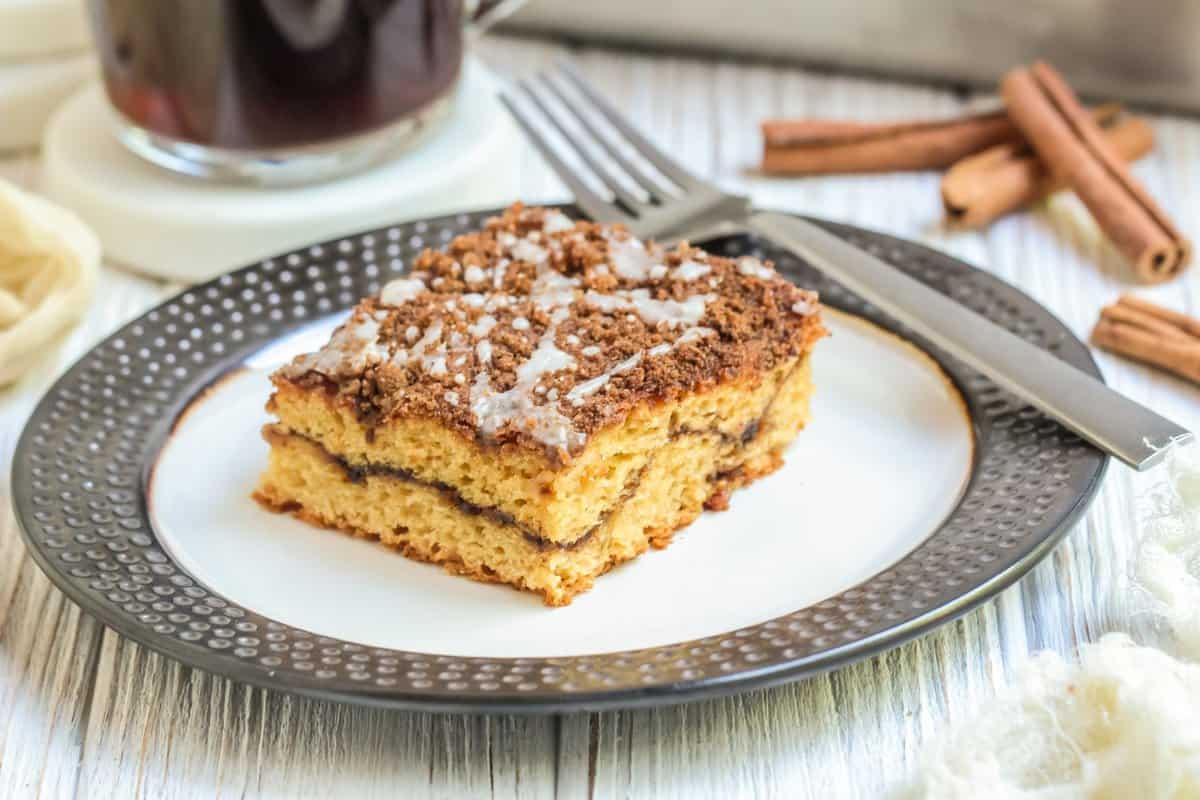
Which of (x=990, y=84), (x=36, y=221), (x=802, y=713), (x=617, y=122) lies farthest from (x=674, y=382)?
(x=990, y=84)

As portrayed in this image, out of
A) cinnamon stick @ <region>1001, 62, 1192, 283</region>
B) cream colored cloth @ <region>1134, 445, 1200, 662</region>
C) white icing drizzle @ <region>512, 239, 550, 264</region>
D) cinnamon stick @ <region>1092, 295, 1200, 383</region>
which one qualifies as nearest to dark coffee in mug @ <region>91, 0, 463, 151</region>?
white icing drizzle @ <region>512, 239, 550, 264</region>

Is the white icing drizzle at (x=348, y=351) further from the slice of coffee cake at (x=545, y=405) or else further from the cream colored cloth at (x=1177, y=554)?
the cream colored cloth at (x=1177, y=554)

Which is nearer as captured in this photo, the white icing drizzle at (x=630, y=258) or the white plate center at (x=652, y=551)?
the white plate center at (x=652, y=551)

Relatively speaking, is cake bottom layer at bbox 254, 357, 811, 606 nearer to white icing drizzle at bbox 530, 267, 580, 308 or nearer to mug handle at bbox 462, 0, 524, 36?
white icing drizzle at bbox 530, 267, 580, 308

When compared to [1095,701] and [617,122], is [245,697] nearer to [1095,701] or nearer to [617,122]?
[1095,701]

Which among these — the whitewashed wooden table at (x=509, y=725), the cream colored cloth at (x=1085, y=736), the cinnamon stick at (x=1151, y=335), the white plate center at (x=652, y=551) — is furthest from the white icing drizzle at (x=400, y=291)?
the cinnamon stick at (x=1151, y=335)

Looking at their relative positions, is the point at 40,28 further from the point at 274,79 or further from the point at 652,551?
the point at 652,551
